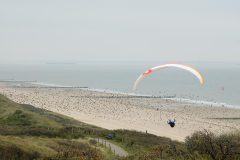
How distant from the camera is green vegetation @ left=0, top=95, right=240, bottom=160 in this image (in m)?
13.8

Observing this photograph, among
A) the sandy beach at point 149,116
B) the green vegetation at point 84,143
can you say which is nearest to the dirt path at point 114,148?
the green vegetation at point 84,143

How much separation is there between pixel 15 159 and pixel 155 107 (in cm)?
5989

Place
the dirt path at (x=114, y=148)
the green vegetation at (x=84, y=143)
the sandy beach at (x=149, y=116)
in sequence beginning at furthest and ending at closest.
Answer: the sandy beach at (x=149, y=116), the dirt path at (x=114, y=148), the green vegetation at (x=84, y=143)

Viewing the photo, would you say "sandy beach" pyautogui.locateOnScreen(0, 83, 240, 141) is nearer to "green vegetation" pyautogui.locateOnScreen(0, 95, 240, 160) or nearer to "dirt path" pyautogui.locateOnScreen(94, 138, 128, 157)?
"green vegetation" pyautogui.locateOnScreen(0, 95, 240, 160)

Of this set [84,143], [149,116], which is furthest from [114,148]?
[149,116]

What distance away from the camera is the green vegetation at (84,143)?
13.8m

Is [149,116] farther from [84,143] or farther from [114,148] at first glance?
[84,143]

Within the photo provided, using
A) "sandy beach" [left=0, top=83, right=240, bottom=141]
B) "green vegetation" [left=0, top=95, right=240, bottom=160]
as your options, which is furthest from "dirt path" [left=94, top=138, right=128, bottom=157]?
"sandy beach" [left=0, top=83, right=240, bottom=141]

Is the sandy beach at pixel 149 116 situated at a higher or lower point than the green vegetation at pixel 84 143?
lower

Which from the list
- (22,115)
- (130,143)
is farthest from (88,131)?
(22,115)

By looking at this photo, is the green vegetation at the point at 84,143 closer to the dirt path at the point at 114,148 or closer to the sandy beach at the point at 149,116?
the dirt path at the point at 114,148

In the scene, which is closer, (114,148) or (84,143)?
(84,143)

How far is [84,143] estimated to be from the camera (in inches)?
1166

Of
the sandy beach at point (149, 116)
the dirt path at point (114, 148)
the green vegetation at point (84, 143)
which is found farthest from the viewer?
the sandy beach at point (149, 116)
